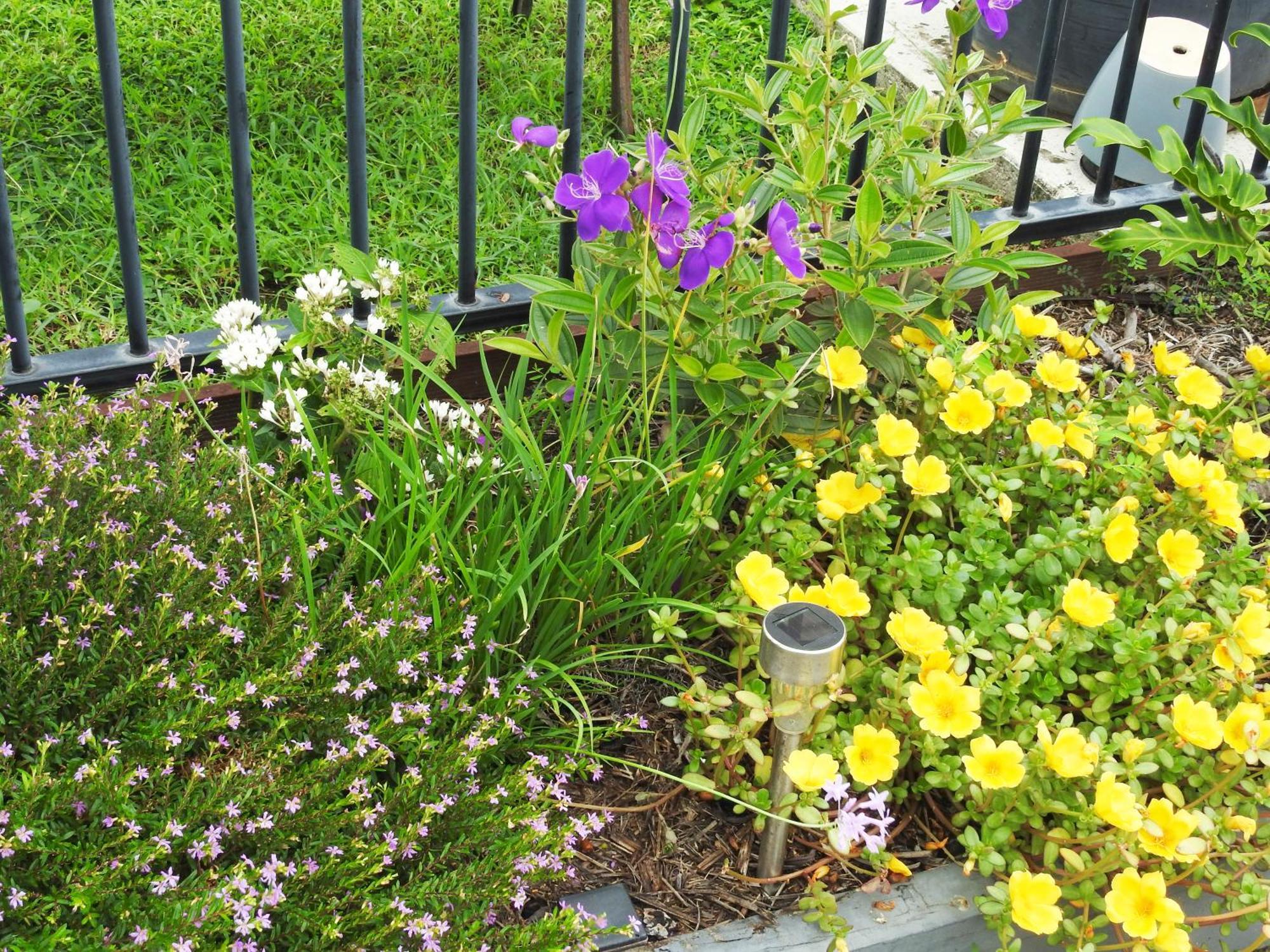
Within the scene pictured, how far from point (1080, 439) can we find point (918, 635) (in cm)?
57

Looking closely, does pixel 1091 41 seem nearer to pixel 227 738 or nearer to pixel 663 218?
pixel 663 218

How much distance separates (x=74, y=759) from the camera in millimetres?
1529

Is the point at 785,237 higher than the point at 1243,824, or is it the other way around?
the point at 785,237

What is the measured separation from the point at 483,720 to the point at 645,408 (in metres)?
0.68

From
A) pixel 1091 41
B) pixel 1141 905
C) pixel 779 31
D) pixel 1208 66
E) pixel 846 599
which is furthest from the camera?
pixel 1091 41

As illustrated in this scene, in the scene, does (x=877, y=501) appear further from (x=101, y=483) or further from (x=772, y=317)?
(x=101, y=483)

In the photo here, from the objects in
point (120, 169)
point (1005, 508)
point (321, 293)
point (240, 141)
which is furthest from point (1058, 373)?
point (120, 169)

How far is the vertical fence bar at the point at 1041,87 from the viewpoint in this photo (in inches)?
111

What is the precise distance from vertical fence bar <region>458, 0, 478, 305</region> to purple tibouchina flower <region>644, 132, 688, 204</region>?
534 mm

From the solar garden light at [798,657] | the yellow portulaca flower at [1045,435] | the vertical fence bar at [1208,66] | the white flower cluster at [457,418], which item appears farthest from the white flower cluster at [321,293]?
the vertical fence bar at [1208,66]

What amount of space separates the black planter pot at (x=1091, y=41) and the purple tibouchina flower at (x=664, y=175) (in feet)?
8.33

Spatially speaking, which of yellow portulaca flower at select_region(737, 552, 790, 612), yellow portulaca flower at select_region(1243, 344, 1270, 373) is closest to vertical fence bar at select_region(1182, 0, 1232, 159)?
yellow portulaca flower at select_region(1243, 344, 1270, 373)

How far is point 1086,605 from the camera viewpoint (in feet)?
6.25

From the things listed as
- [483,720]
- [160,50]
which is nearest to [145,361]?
[483,720]
